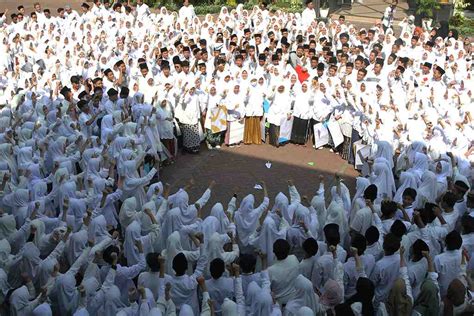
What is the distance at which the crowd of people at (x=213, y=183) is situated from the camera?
736cm

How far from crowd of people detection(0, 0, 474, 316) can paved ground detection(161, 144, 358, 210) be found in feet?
1.00

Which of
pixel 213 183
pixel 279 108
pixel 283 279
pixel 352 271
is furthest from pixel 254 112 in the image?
pixel 283 279

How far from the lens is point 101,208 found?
9.37 meters

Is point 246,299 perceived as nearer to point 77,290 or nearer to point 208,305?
point 208,305

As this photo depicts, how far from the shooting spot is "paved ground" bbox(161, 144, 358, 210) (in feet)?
41.1

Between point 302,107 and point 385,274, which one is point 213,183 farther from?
point 302,107

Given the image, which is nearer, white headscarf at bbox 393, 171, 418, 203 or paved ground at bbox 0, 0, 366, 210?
white headscarf at bbox 393, 171, 418, 203

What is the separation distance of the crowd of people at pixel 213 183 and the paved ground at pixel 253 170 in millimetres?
305

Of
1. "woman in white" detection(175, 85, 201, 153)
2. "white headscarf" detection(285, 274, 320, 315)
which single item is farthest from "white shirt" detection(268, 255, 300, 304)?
"woman in white" detection(175, 85, 201, 153)

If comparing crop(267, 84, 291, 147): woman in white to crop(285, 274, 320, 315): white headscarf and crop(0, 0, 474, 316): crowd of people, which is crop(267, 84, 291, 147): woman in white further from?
crop(285, 274, 320, 315): white headscarf

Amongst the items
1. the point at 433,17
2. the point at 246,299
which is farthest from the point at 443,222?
the point at 433,17

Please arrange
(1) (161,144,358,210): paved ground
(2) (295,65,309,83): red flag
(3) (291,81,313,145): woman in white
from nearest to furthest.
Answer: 1. (1) (161,144,358,210): paved ground
2. (3) (291,81,313,145): woman in white
3. (2) (295,65,309,83): red flag

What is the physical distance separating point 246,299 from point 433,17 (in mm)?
18497

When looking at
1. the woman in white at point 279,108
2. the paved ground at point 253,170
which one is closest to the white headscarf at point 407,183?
the paved ground at point 253,170
